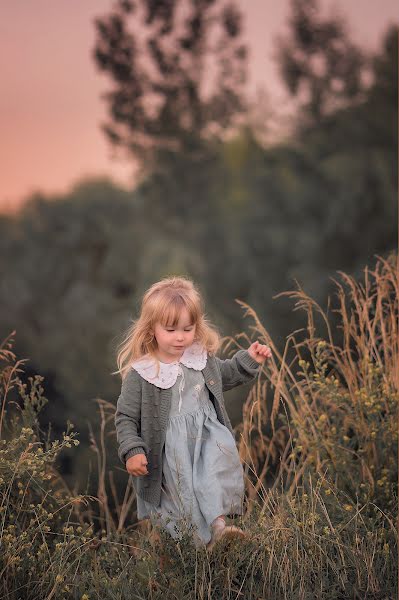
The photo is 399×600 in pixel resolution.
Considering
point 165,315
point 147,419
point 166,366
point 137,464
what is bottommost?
point 137,464

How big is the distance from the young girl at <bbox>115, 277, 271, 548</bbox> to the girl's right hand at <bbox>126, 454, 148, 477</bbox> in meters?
0.02

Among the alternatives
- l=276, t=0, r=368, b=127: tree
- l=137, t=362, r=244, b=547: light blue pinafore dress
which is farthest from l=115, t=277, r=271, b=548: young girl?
l=276, t=0, r=368, b=127: tree

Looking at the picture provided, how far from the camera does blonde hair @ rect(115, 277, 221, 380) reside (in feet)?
9.59

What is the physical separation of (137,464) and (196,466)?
0.23 metres

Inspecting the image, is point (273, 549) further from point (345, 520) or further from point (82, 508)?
point (82, 508)

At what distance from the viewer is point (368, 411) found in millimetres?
3654

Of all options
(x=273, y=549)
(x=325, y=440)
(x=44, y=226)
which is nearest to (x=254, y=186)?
(x=44, y=226)

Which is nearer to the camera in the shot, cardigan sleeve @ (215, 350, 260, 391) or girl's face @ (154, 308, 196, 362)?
girl's face @ (154, 308, 196, 362)

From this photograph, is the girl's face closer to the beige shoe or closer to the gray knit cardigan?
the gray knit cardigan

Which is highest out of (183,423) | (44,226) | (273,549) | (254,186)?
(254,186)

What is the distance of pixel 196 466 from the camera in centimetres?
291

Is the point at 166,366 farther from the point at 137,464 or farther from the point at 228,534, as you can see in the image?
the point at 228,534

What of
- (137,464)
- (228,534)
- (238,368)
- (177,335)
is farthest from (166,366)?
(228,534)

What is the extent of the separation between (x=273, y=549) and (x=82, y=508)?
2.79 meters
